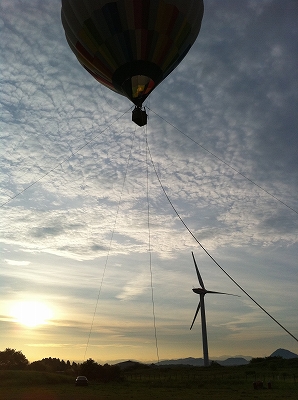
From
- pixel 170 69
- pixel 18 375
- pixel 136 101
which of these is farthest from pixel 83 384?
pixel 170 69

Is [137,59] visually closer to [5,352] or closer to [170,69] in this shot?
[170,69]

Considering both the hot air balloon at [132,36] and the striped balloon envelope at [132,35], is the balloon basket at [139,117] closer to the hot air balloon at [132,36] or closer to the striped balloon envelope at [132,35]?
the hot air balloon at [132,36]

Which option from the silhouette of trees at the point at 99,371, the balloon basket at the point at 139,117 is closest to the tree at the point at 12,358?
the silhouette of trees at the point at 99,371

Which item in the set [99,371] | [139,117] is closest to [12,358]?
[99,371]

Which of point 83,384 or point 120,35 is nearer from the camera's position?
point 120,35

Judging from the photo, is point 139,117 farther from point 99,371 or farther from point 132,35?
point 99,371

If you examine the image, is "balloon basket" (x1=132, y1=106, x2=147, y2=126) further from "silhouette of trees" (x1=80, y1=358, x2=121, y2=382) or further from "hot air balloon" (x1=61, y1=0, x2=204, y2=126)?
"silhouette of trees" (x1=80, y1=358, x2=121, y2=382)

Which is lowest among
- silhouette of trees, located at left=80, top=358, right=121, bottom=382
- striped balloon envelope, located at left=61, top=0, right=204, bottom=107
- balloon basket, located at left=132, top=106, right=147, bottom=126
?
silhouette of trees, located at left=80, top=358, right=121, bottom=382

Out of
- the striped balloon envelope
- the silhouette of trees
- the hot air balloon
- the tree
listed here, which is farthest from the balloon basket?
the tree
